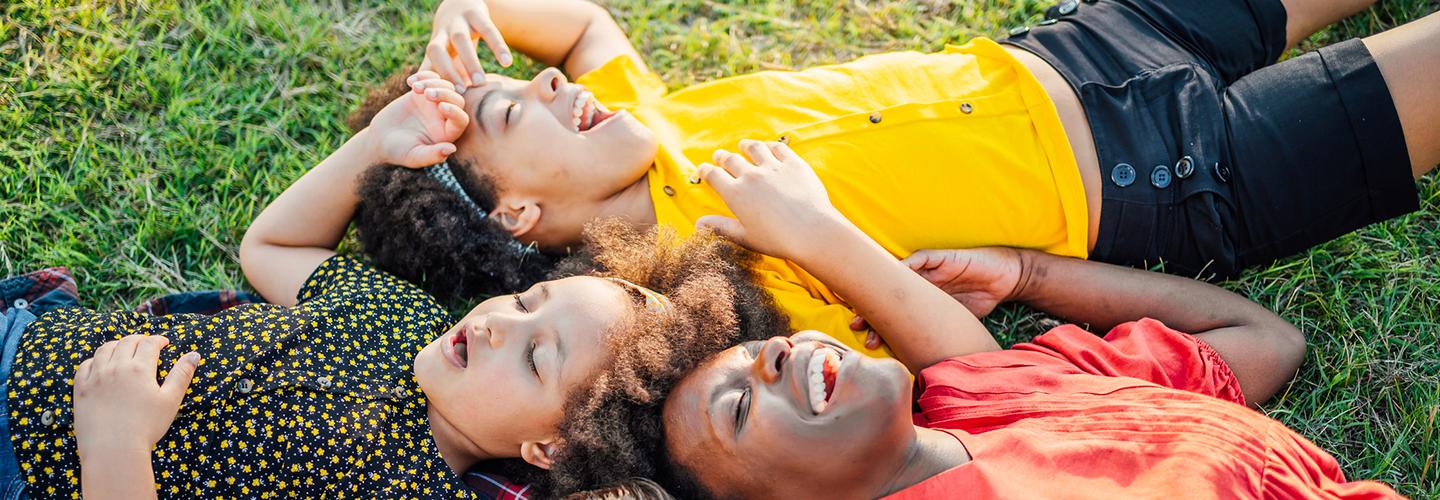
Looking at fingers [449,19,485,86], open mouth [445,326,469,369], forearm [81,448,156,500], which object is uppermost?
fingers [449,19,485,86]

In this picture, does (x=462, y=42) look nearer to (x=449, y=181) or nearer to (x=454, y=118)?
(x=454, y=118)

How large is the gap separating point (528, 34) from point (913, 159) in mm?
1459

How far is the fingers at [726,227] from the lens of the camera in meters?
3.01

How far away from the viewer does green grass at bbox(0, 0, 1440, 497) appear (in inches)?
125

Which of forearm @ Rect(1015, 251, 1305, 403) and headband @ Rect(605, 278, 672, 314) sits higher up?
headband @ Rect(605, 278, 672, 314)

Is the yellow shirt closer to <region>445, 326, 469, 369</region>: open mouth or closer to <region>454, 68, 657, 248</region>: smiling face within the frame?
<region>454, 68, 657, 248</region>: smiling face

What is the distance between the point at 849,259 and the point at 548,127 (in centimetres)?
100

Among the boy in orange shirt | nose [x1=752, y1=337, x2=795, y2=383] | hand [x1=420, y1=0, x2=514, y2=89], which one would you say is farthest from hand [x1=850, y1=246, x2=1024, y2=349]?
hand [x1=420, y1=0, x2=514, y2=89]

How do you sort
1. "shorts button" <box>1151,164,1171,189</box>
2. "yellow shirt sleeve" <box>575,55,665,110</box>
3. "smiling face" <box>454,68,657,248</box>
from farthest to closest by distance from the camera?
"yellow shirt sleeve" <box>575,55,665,110</box> < "smiling face" <box>454,68,657,248</box> < "shorts button" <box>1151,164,1171,189</box>

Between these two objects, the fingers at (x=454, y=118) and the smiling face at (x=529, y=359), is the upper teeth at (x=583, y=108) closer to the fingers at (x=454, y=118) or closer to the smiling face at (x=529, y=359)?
the fingers at (x=454, y=118)

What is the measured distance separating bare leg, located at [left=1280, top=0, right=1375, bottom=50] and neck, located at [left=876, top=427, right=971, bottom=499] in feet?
6.18

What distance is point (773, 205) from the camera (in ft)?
9.66

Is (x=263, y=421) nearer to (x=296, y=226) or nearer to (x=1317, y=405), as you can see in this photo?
(x=296, y=226)

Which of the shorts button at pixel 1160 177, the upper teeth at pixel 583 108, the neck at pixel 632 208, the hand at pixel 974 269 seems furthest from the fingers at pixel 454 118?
the shorts button at pixel 1160 177
